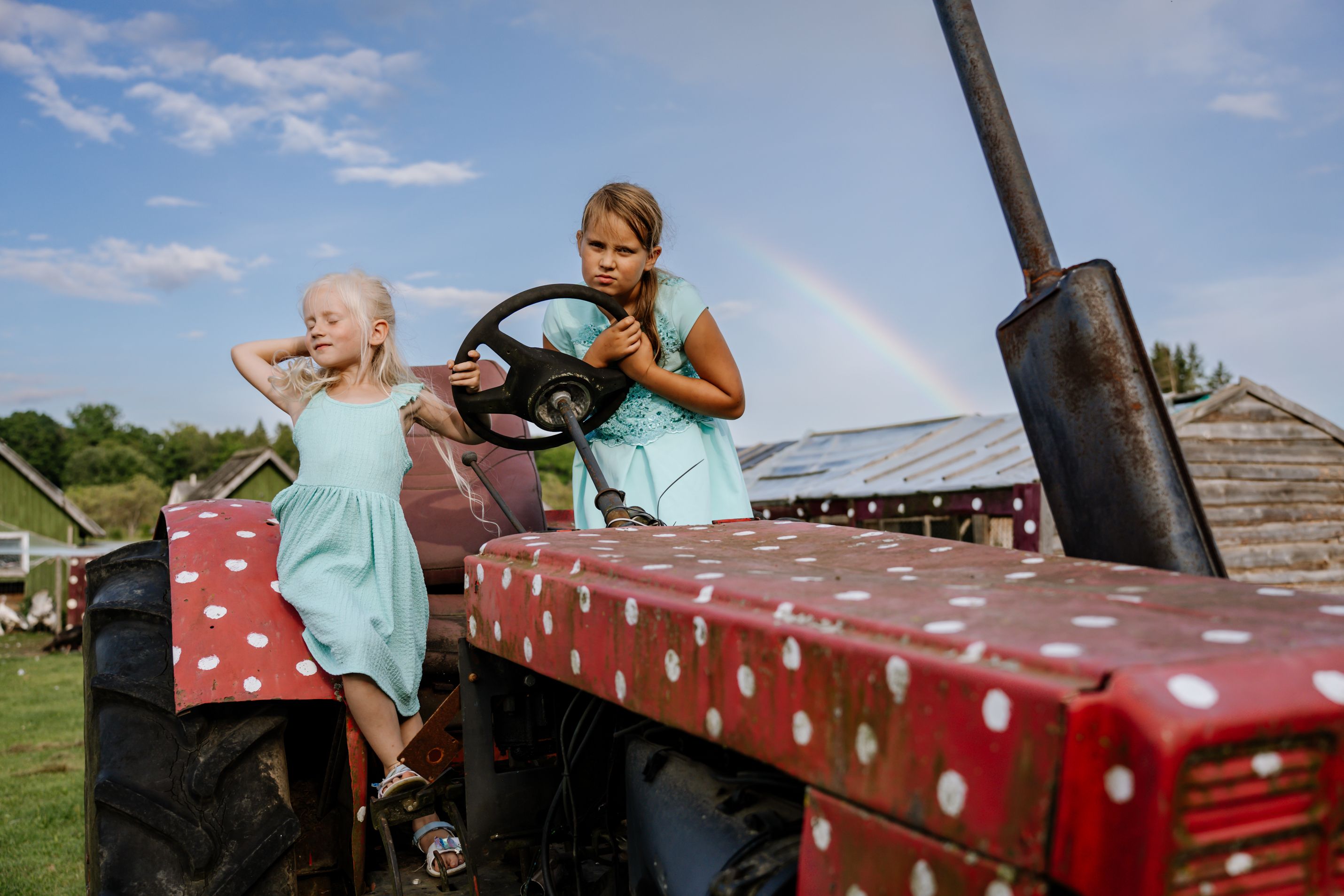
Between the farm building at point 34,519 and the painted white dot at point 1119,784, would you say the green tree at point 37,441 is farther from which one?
the painted white dot at point 1119,784

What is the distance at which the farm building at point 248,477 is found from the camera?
22.5m

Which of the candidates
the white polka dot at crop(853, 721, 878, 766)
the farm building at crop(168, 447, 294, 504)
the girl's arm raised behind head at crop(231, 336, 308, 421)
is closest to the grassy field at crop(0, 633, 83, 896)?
the girl's arm raised behind head at crop(231, 336, 308, 421)

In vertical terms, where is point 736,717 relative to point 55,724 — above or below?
above

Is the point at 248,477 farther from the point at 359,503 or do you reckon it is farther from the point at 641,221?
the point at 641,221

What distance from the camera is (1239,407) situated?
12.0 metres

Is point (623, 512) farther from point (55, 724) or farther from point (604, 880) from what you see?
point (55, 724)

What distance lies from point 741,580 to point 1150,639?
43 centimetres

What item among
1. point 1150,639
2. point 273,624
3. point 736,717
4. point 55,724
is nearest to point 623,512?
point 273,624

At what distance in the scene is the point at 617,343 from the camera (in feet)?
6.98

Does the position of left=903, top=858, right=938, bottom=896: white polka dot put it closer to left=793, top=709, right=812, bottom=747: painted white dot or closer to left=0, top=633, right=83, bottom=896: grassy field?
left=793, top=709, right=812, bottom=747: painted white dot

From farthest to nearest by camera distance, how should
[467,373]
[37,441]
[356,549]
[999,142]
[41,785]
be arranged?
1. [37,441]
2. [41,785]
3. [467,373]
4. [356,549]
5. [999,142]

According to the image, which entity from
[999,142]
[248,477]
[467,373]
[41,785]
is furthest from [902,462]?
[248,477]

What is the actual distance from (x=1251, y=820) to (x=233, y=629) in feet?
5.45

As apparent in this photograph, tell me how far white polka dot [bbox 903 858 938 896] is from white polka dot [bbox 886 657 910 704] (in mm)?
118
